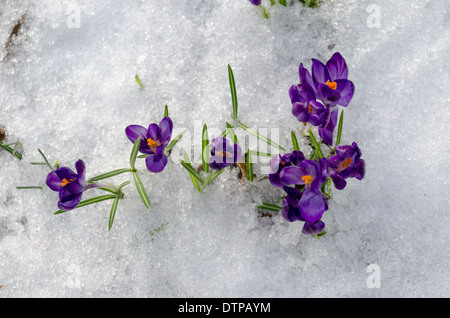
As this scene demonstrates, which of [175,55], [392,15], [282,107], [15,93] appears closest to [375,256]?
[282,107]

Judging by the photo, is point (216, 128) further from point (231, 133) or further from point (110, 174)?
point (110, 174)

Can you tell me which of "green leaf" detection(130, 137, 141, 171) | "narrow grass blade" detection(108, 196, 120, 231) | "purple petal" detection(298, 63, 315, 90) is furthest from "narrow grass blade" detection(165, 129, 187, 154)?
"purple petal" detection(298, 63, 315, 90)

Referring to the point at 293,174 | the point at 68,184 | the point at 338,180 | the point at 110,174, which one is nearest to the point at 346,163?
the point at 338,180

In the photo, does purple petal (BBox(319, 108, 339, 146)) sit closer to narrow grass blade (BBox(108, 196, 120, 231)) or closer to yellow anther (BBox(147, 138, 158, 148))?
yellow anther (BBox(147, 138, 158, 148))

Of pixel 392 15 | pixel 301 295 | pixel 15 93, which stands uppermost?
pixel 392 15

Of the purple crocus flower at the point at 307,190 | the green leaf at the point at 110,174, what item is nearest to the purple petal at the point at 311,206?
the purple crocus flower at the point at 307,190
